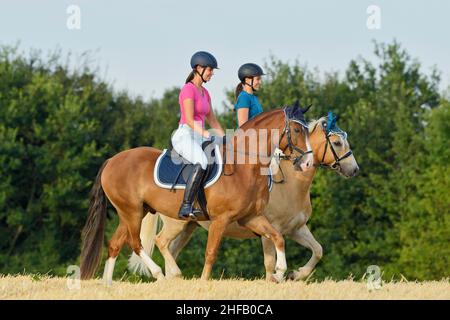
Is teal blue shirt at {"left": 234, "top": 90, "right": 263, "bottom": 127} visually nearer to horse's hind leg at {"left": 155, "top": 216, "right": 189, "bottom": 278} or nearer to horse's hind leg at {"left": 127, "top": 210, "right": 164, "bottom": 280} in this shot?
horse's hind leg at {"left": 155, "top": 216, "right": 189, "bottom": 278}

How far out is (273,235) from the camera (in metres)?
11.2

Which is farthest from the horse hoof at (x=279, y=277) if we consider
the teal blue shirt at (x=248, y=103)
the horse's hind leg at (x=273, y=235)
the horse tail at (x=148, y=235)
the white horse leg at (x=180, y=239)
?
the horse tail at (x=148, y=235)

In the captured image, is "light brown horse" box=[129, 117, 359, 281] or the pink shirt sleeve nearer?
the pink shirt sleeve

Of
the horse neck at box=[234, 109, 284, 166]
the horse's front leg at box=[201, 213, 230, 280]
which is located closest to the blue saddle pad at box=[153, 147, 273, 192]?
the horse neck at box=[234, 109, 284, 166]

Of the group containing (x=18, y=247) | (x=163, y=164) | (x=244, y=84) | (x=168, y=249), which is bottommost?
(x=18, y=247)

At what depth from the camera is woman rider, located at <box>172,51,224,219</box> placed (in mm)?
11391

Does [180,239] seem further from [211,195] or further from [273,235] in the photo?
[273,235]

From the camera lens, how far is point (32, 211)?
41500mm

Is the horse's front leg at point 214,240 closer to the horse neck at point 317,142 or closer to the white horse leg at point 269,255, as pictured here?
the white horse leg at point 269,255

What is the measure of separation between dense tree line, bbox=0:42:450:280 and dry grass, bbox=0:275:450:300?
27793mm

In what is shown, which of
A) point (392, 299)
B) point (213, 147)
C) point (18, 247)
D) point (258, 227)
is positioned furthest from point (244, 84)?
point (18, 247)

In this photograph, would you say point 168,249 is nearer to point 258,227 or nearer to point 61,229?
point 258,227

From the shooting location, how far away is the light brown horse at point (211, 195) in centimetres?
1127
